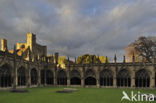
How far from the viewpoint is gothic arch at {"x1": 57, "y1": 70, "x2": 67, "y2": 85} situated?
36122 mm

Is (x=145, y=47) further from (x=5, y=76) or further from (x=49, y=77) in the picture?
(x=5, y=76)

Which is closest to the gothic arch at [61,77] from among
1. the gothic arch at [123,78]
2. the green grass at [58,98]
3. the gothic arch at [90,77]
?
the gothic arch at [90,77]

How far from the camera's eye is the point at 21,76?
94.6 ft

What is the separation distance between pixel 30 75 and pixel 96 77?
15200 mm

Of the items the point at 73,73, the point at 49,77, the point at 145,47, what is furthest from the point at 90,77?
the point at 145,47

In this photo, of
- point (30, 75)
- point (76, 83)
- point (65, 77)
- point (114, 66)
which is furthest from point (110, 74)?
point (30, 75)

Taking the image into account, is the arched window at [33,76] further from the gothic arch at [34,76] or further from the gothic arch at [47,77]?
the gothic arch at [47,77]

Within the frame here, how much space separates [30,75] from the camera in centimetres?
3131

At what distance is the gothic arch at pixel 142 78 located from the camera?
30.3m

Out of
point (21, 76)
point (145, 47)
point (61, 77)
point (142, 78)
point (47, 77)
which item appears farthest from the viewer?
point (145, 47)

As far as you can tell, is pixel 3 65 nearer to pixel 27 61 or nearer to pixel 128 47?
pixel 27 61

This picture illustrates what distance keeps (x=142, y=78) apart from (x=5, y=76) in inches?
1094

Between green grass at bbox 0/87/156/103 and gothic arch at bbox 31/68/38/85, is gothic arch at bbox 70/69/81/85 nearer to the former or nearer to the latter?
gothic arch at bbox 31/68/38/85

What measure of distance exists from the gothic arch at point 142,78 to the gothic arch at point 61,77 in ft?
56.1
